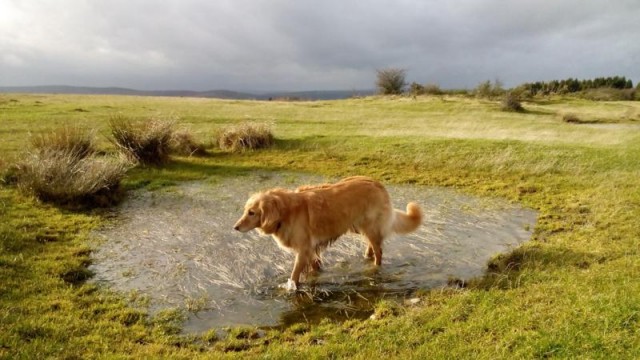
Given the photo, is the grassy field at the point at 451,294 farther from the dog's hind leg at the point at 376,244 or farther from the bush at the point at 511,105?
the bush at the point at 511,105

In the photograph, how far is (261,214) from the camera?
7199 mm

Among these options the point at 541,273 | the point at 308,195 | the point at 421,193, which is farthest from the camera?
the point at 421,193

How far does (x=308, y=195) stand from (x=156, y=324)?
2.95 meters

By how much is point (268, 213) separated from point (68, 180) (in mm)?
6785

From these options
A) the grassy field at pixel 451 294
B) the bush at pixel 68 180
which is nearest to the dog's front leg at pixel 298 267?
the grassy field at pixel 451 294

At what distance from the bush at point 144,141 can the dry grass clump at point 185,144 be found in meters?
0.66

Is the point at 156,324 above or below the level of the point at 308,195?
below

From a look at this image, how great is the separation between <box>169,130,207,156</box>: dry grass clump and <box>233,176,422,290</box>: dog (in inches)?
439

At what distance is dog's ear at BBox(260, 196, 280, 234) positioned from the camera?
717 cm

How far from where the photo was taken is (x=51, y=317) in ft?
19.8

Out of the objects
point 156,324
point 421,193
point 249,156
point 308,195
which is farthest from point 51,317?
point 249,156

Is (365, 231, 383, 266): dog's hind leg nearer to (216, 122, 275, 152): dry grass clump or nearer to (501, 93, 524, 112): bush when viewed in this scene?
(216, 122, 275, 152): dry grass clump

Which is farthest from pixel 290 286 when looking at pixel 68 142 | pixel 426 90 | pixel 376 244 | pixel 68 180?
pixel 426 90

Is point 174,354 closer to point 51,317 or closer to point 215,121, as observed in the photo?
point 51,317
